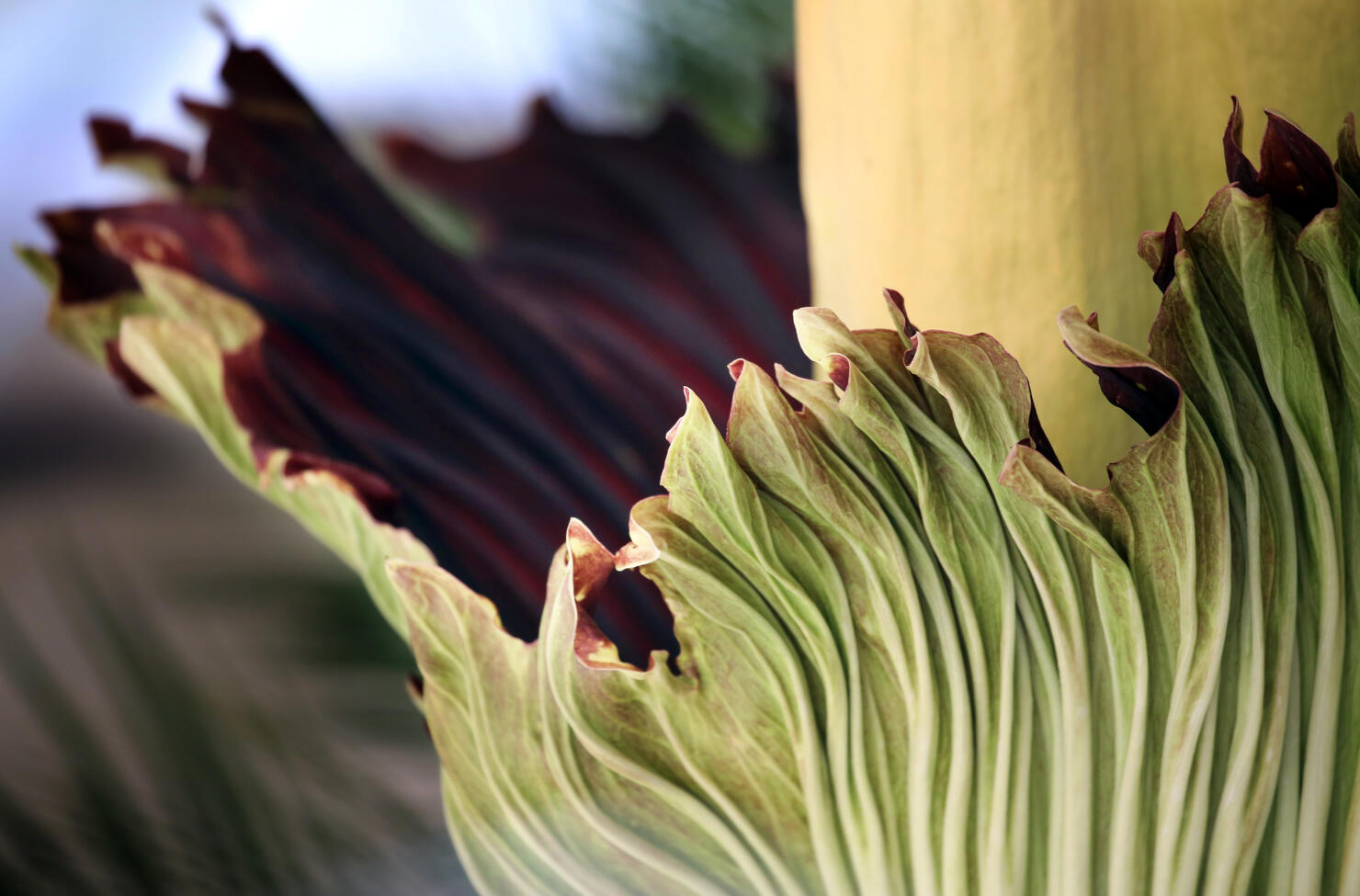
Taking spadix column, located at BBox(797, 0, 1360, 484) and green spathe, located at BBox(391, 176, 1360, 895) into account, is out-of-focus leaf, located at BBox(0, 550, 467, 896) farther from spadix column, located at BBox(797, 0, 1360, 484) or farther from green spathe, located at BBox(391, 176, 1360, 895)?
spadix column, located at BBox(797, 0, 1360, 484)

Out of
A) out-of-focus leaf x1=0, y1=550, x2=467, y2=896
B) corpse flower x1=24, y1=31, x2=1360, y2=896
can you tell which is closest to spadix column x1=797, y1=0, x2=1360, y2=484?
corpse flower x1=24, y1=31, x2=1360, y2=896

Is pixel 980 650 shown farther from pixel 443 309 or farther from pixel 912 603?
pixel 443 309

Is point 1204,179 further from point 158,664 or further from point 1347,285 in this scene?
point 158,664

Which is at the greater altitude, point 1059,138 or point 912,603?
point 1059,138

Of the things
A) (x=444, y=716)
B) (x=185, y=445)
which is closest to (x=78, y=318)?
(x=185, y=445)

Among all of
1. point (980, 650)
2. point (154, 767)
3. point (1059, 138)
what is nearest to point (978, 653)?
point (980, 650)
